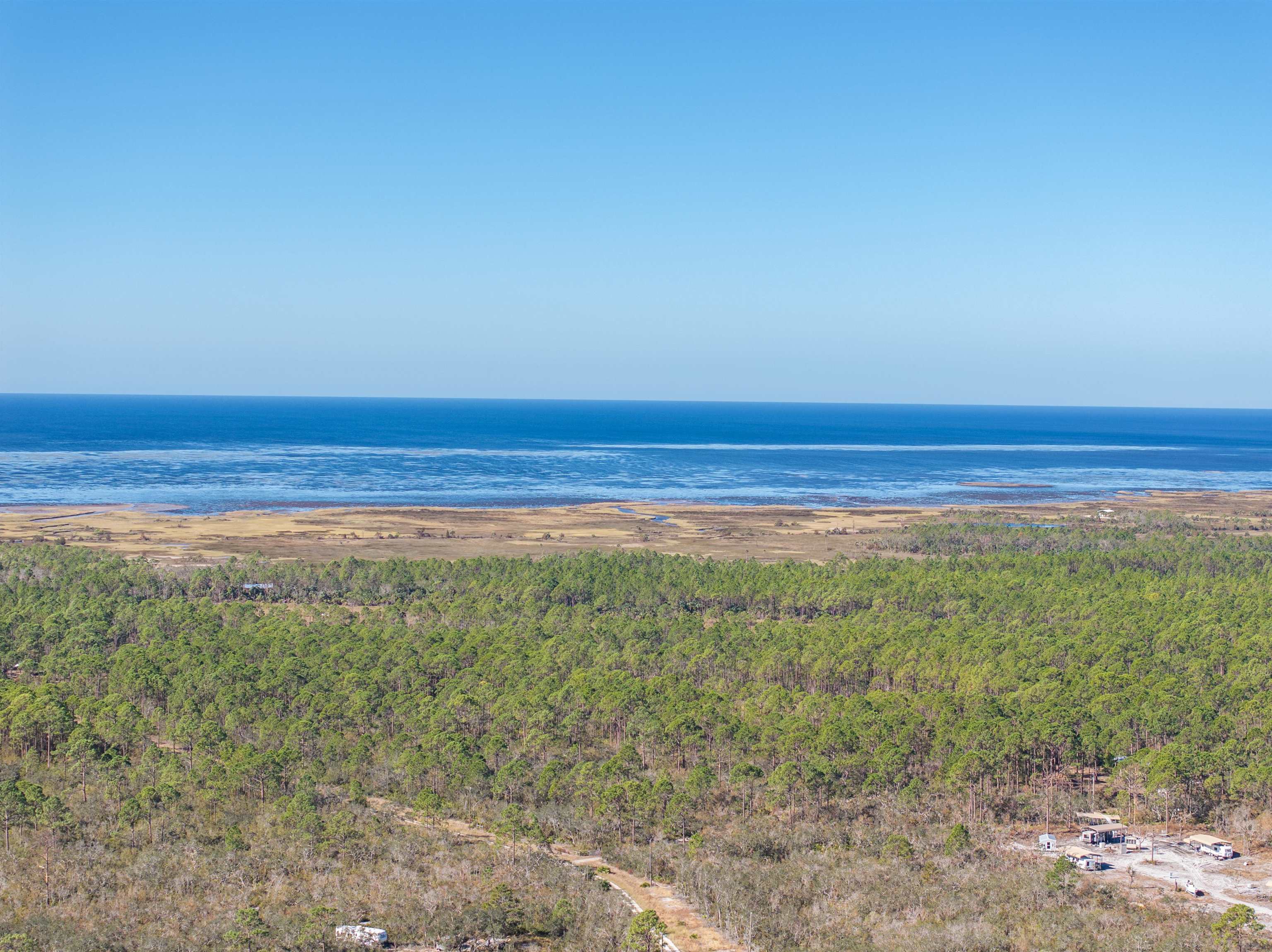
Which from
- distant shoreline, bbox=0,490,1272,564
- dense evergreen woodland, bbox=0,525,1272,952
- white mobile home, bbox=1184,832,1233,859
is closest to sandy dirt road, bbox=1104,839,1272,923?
white mobile home, bbox=1184,832,1233,859

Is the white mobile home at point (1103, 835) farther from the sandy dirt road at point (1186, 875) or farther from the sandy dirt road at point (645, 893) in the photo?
the sandy dirt road at point (645, 893)

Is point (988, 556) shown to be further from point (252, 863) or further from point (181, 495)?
point (181, 495)

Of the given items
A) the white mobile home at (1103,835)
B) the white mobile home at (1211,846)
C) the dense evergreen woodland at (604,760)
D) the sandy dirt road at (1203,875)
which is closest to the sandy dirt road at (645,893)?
the dense evergreen woodland at (604,760)

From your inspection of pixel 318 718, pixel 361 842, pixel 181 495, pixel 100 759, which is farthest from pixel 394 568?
pixel 181 495

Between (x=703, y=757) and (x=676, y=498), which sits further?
(x=676, y=498)

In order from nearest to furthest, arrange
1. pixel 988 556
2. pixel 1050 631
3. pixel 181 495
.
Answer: pixel 1050 631
pixel 988 556
pixel 181 495

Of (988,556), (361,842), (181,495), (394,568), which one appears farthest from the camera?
(181,495)

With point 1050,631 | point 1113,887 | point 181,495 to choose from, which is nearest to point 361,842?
point 1113,887
